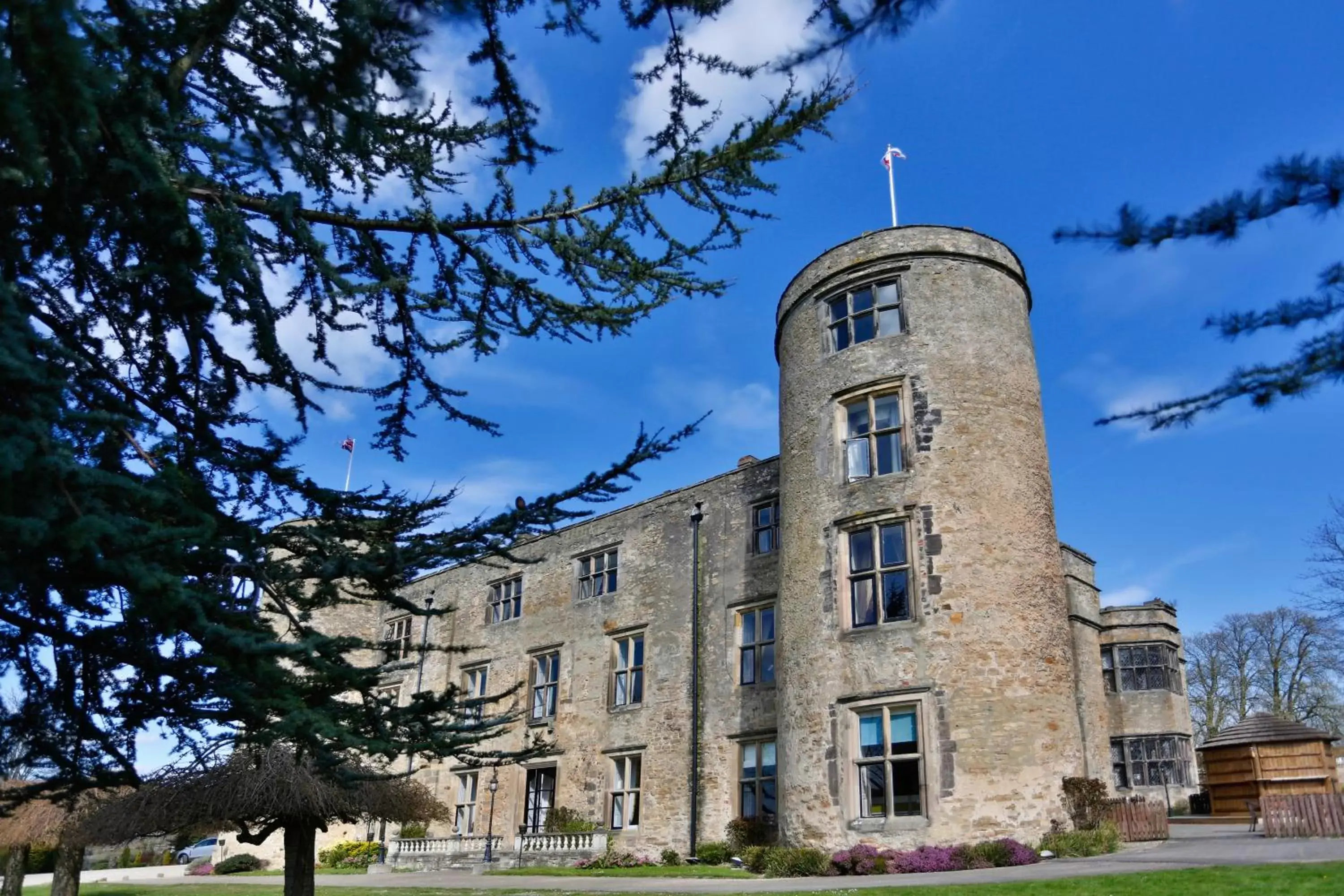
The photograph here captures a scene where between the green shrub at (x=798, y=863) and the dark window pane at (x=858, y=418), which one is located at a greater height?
the dark window pane at (x=858, y=418)

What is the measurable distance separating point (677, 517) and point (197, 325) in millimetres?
17980

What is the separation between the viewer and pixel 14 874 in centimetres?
2112

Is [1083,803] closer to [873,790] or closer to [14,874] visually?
[873,790]

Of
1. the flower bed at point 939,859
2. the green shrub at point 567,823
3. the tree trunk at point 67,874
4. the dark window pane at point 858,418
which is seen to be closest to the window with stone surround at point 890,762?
the flower bed at point 939,859

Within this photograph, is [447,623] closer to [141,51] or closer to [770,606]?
[770,606]

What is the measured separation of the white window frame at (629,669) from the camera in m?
23.3

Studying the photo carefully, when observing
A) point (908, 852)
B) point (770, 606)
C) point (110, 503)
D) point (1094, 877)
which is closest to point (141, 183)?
point (110, 503)

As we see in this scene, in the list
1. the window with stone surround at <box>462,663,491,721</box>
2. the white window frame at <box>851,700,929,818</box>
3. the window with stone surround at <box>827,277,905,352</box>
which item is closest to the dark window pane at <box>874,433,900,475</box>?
the window with stone surround at <box>827,277,905,352</box>

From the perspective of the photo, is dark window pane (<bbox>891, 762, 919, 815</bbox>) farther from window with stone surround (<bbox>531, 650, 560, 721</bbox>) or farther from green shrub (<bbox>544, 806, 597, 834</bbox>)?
window with stone surround (<bbox>531, 650, 560, 721</bbox>)

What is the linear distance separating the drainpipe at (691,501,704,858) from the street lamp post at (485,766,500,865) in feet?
17.4

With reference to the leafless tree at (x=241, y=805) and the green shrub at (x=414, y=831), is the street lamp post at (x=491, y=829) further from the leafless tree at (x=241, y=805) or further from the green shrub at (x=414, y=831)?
the leafless tree at (x=241, y=805)

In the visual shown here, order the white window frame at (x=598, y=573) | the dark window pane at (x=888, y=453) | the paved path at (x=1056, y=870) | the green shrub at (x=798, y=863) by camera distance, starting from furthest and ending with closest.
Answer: the white window frame at (x=598, y=573) < the dark window pane at (x=888, y=453) < the green shrub at (x=798, y=863) < the paved path at (x=1056, y=870)

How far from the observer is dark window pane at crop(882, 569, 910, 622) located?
16.7 meters

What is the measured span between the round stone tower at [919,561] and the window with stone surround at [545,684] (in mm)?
9197
